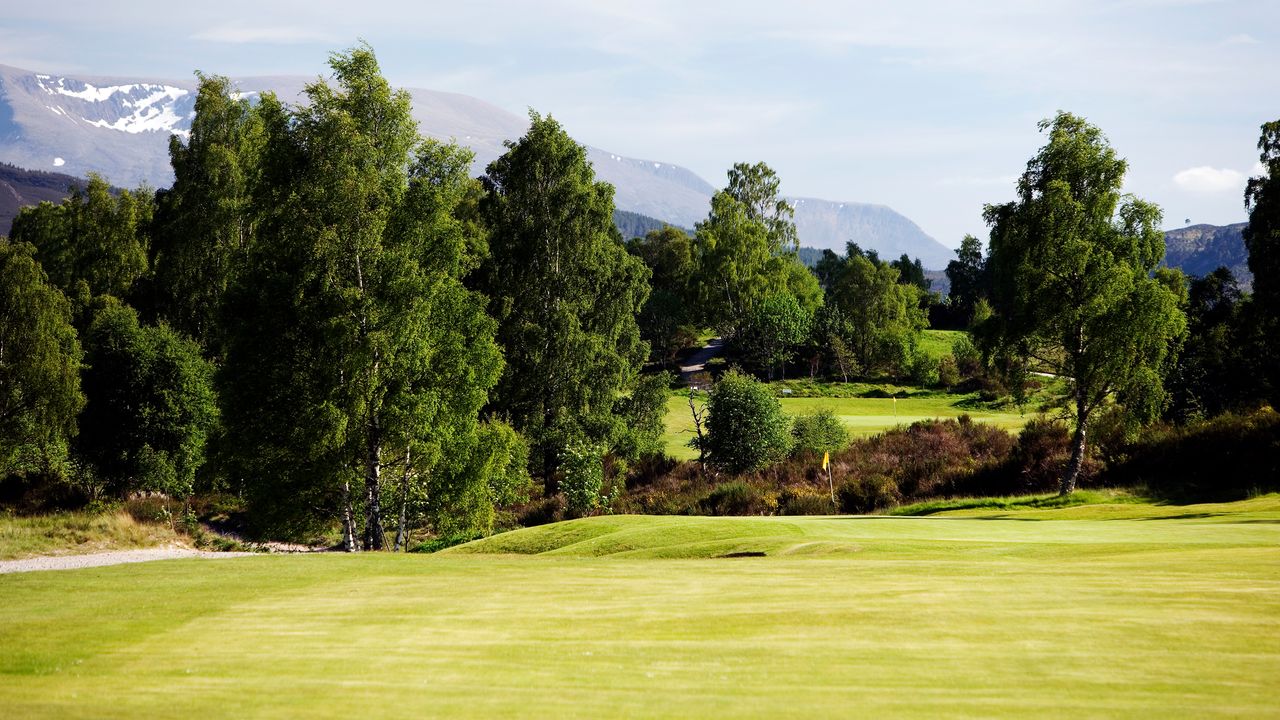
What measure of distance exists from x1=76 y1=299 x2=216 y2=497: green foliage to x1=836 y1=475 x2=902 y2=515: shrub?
99.2ft

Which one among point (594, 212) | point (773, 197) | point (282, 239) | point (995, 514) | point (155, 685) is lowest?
point (995, 514)

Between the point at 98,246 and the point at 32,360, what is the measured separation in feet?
55.5

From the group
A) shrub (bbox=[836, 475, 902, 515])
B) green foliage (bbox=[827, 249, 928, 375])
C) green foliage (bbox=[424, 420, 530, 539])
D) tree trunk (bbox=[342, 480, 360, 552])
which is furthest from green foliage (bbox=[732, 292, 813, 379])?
tree trunk (bbox=[342, 480, 360, 552])

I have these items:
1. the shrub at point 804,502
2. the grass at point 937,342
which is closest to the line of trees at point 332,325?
the shrub at point 804,502

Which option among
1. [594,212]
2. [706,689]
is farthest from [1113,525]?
[594,212]

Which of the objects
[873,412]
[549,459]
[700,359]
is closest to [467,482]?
[549,459]

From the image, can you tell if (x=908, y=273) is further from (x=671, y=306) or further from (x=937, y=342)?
(x=671, y=306)

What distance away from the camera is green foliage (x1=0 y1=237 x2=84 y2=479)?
148 ft

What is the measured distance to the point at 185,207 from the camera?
170 feet

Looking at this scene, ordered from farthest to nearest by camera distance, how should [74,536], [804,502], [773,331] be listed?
[773,331], [804,502], [74,536]

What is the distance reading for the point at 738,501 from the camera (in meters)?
39.9

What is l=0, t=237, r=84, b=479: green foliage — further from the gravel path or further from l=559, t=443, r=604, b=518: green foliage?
A: the gravel path

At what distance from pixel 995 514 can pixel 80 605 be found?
26.2 metres

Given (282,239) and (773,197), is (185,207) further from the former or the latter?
(773,197)
